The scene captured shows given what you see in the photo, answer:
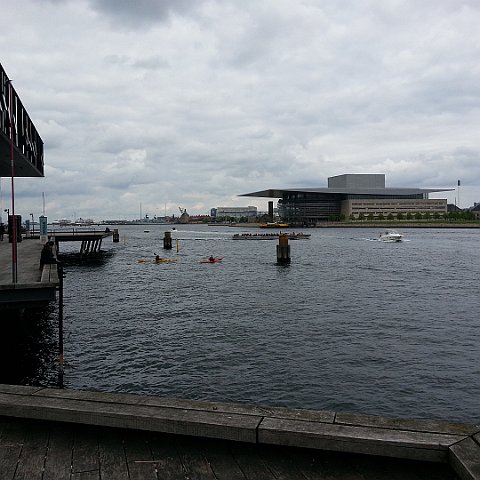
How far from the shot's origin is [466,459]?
4.89m

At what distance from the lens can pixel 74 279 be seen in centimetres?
4844

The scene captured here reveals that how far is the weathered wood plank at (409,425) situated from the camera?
5.52m

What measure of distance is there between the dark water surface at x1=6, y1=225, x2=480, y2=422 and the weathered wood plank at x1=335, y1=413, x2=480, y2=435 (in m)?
8.78

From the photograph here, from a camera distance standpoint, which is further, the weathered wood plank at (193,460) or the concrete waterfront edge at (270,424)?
the weathered wood plank at (193,460)

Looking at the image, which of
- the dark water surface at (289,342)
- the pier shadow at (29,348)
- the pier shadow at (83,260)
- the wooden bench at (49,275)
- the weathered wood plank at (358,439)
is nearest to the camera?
the weathered wood plank at (358,439)

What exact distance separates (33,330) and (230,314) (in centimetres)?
1079

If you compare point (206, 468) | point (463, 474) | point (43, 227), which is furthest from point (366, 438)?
point (43, 227)

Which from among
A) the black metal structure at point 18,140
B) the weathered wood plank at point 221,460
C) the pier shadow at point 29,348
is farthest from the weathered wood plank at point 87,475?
the black metal structure at point 18,140

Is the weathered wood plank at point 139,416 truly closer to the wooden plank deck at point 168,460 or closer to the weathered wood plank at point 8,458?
the wooden plank deck at point 168,460

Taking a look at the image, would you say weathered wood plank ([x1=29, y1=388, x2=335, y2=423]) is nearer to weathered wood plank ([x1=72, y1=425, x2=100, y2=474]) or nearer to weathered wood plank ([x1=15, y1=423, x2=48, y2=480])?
weathered wood plank ([x1=72, y1=425, x2=100, y2=474])

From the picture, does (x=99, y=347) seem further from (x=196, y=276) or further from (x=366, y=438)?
(x=196, y=276)

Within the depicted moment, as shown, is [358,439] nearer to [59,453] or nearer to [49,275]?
[59,453]

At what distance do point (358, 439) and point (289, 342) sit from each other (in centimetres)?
1679

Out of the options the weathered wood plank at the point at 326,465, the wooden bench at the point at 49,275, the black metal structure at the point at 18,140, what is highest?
the black metal structure at the point at 18,140
